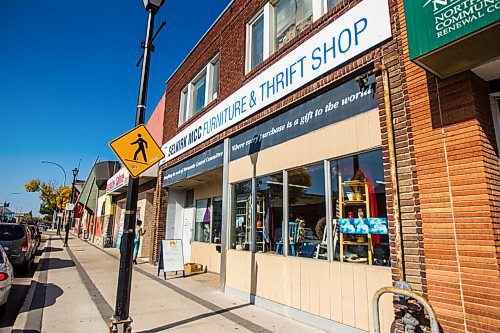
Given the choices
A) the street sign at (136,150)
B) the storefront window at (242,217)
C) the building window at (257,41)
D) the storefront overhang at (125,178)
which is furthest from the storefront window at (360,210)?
the storefront overhang at (125,178)

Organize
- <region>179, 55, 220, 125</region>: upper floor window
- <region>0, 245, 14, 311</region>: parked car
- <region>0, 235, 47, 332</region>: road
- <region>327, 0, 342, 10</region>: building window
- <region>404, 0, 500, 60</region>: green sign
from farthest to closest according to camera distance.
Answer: <region>179, 55, 220, 125</region>: upper floor window
<region>327, 0, 342, 10</region>: building window
<region>0, 245, 14, 311</region>: parked car
<region>0, 235, 47, 332</region>: road
<region>404, 0, 500, 60</region>: green sign

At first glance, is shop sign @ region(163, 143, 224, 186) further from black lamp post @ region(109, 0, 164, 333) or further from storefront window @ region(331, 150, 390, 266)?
storefront window @ region(331, 150, 390, 266)

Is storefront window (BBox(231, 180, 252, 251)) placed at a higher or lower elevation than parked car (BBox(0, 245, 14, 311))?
higher

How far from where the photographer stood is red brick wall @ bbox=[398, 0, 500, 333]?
136 inches

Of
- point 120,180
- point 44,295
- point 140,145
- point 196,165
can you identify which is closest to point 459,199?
point 140,145

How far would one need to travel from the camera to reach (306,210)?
6180mm

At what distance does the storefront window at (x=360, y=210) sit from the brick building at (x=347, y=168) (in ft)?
0.07

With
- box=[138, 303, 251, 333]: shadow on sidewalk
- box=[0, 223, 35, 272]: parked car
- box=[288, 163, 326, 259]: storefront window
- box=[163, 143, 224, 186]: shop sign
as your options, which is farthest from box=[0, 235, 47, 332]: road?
box=[163, 143, 224, 186]: shop sign

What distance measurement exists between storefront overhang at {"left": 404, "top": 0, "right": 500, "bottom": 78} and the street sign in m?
4.03

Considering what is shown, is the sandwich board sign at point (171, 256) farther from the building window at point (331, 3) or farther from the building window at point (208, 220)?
the building window at point (331, 3)

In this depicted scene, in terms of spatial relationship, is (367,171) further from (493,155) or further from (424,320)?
(424,320)

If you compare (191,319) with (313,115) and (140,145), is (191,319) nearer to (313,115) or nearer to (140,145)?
(140,145)

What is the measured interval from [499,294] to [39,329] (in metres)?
6.56

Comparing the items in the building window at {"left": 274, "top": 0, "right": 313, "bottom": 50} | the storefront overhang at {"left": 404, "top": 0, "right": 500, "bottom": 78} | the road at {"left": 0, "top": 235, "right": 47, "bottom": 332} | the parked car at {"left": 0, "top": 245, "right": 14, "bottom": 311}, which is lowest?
the road at {"left": 0, "top": 235, "right": 47, "bottom": 332}
